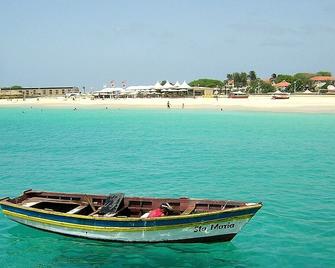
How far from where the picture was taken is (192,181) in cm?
2127

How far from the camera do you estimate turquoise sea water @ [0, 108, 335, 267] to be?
1194cm

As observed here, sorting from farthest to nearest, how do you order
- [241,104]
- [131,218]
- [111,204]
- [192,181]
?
[241,104]
[192,181]
[111,204]
[131,218]

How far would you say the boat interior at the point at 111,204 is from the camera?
1270 cm

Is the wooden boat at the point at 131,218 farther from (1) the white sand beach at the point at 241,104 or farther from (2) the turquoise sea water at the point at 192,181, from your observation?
(1) the white sand beach at the point at 241,104

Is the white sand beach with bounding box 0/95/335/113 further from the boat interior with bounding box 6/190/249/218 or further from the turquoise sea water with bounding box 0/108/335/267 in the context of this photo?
the boat interior with bounding box 6/190/249/218

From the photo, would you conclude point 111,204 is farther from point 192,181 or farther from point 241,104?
point 241,104

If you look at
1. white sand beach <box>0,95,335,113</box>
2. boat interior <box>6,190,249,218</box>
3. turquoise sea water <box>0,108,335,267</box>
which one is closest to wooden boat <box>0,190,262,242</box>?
boat interior <box>6,190,249,218</box>

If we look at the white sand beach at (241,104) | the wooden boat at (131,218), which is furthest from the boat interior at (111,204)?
the white sand beach at (241,104)

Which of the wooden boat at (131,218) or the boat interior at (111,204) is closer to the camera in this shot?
the wooden boat at (131,218)

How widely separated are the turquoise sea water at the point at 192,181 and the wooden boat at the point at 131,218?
433mm

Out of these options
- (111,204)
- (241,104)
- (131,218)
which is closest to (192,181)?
(111,204)

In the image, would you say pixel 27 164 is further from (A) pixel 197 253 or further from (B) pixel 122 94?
(B) pixel 122 94

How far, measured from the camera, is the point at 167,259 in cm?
1160

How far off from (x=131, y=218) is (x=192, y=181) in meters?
9.69
